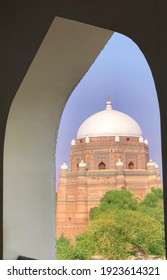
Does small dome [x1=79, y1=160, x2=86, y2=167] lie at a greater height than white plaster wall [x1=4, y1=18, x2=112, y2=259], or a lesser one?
greater

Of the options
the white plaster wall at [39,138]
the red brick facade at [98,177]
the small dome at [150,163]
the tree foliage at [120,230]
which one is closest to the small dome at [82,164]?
the red brick facade at [98,177]

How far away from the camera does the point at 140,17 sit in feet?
4.03

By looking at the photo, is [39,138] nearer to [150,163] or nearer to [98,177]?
[98,177]

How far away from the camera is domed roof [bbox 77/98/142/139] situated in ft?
87.1

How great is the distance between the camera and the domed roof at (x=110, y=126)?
2656 cm

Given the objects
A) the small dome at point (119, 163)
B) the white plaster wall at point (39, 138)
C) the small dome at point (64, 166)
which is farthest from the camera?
the small dome at point (64, 166)

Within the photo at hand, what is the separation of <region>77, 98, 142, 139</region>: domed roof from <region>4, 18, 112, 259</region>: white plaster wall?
2442 cm

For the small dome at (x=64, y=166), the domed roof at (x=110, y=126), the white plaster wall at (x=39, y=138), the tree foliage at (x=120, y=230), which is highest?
the domed roof at (x=110, y=126)

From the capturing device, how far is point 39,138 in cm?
202

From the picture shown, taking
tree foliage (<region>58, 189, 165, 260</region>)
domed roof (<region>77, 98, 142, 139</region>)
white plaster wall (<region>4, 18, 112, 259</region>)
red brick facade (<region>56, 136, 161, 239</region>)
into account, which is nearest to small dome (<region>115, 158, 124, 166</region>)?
red brick facade (<region>56, 136, 161, 239</region>)

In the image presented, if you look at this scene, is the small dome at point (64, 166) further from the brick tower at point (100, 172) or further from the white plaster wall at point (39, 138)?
the white plaster wall at point (39, 138)

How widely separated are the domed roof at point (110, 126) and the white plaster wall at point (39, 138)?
2442 cm

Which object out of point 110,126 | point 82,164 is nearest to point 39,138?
point 82,164

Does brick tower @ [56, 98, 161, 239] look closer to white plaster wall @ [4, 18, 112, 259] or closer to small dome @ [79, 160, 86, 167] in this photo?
small dome @ [79, 160, 86, 167]
